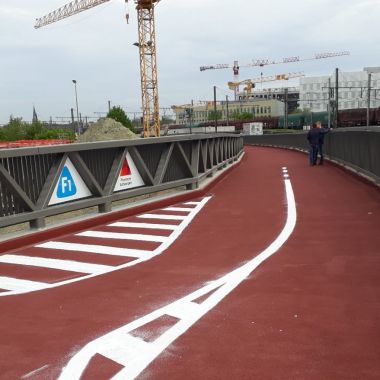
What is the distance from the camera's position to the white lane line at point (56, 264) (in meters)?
5.98

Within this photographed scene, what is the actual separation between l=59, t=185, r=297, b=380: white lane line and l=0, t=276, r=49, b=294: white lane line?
5.61 feet

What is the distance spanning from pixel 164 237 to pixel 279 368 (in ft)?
14.9

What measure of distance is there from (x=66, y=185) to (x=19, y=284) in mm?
3037

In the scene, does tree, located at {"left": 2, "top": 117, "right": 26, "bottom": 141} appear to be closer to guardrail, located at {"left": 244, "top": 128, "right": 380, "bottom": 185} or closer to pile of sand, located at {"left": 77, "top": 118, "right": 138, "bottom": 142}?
pile of sand, located at {"left": 77, "top": 118, "right": 138, "bottom": 142}

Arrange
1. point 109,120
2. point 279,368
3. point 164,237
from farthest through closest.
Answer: point 109,120
point 164,237
point 279,368

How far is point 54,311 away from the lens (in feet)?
15.1

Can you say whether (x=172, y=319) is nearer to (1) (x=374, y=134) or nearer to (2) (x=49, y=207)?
(2) (x=49, y=207)

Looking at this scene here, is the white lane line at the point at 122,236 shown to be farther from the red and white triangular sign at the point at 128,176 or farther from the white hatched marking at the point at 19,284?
the white hatched marking at the point at 19,284

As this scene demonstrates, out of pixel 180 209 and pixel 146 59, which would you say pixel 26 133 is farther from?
pixel 180 209

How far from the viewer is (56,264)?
6246 millimetres

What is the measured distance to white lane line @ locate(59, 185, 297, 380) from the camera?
3.43m

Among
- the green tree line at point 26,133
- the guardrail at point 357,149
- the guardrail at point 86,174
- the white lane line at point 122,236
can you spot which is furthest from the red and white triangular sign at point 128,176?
the green tree line at point 26,133

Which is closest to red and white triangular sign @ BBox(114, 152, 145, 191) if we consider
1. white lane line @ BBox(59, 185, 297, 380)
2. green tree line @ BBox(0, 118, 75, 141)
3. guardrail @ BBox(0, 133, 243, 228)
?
guardrail @ BBox(0, 133, 243, 228)

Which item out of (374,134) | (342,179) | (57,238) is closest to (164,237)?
(57,238)
